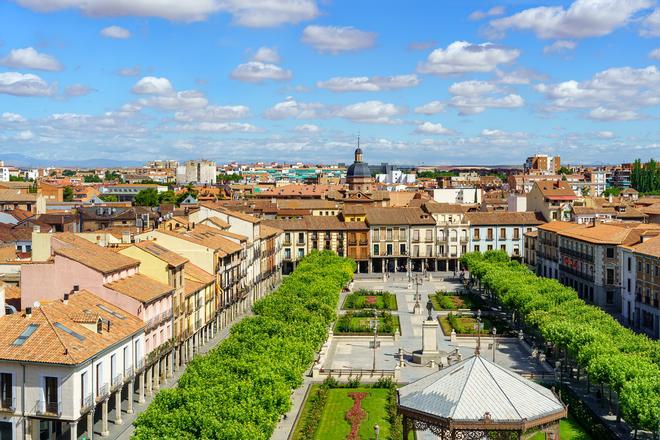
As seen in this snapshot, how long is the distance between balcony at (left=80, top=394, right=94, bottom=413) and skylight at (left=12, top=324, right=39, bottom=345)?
4.73m

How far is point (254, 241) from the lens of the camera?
105125 millimetres

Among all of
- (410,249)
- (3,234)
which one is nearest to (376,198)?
(410,249)

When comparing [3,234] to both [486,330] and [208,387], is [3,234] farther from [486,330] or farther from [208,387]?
[208,387]

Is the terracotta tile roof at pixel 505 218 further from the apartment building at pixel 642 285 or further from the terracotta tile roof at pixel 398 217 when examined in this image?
the apartment building at pixel 642 285

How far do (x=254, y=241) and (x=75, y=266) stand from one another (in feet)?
168

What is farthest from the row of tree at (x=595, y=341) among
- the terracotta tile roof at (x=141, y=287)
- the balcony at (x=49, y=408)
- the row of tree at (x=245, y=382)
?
the balcony at (x=49, y=408)

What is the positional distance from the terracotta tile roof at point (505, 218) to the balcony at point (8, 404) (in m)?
110

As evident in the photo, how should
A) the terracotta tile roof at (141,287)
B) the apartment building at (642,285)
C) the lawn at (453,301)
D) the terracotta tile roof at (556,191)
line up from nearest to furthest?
1. the terracotta tile roof at (141,287)
2. the apartment building at (642,285)
3. the lawn at (453,301)
4. the terracotta tile roof at (556,191)

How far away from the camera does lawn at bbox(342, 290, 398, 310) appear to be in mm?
98000

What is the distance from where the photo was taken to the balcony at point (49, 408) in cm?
4219

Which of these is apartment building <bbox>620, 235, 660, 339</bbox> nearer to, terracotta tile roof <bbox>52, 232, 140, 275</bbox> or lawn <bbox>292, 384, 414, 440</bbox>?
lawn <bbox>292, 384, 414, 440</bbox>

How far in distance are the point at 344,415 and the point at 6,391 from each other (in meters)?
21.0

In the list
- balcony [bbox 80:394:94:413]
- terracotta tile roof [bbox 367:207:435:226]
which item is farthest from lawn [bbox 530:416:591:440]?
terracotta tile roof [bbox 367:207:435:226]

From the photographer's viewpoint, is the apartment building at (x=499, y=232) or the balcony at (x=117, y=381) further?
the apartment building at (x=499, y=232)
